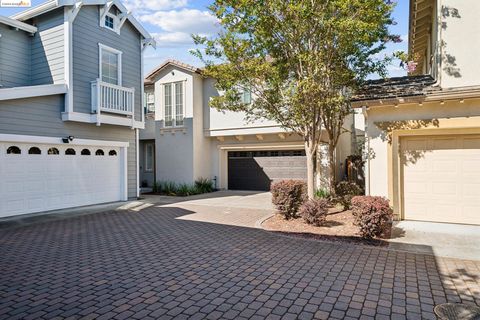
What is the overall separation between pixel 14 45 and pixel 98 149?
16.3 ft

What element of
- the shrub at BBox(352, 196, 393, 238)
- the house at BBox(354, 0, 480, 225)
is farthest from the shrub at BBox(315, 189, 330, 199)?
the shrub at BBox(352, 196, 393, 238)

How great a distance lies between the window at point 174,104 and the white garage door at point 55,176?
15.8 ft

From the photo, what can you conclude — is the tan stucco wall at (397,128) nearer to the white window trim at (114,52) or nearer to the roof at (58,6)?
the white window trim at (114,52)

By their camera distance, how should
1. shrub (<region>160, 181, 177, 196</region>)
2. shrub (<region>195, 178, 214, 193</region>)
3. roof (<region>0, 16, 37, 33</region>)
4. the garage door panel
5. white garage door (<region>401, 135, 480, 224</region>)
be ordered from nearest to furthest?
white garage door (<region>401, 135, 480, 224</region>) < roof (<region>0, 16, 37, 33</region>) < shrub (<region>160, 181, 177, 196</region>) < the garage door panel < shrub (<region>195, 178, 214, 193</region>)

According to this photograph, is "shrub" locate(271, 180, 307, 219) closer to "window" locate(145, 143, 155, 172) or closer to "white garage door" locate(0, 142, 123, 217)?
"white garage door" locate(0, 142, 123, 217)

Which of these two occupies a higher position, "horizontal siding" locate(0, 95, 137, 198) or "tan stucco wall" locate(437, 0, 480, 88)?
"tan stucco wall" locate(437, 0, 480, 88)

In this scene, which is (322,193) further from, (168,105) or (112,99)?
(168,105)

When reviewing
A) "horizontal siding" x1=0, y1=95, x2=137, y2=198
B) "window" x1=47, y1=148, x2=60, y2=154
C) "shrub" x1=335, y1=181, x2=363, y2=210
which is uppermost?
"horizontal siding" x1=0, y1=95, x2=137, y2=198

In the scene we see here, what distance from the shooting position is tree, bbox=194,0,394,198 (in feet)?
28.0

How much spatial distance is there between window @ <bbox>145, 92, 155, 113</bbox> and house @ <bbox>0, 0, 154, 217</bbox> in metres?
5.54

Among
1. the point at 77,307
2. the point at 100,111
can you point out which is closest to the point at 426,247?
the point at 77,307

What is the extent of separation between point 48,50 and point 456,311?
47.4ft

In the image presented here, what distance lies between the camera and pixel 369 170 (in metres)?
9.54

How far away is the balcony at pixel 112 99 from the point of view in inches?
502
